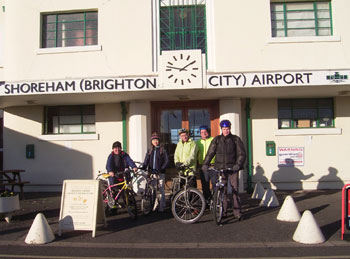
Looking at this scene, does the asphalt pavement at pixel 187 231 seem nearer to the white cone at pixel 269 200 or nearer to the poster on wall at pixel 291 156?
the white cone at pixel 269 200

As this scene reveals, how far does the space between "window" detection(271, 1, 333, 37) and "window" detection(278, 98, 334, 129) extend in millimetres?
2023

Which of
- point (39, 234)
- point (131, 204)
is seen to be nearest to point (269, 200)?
point (131, 204)

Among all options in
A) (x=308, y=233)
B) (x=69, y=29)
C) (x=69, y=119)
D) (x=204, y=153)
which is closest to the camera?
(x=308, y=233)

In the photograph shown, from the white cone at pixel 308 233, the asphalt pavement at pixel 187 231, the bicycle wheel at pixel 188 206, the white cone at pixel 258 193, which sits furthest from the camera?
the white cone at pixel 258 193

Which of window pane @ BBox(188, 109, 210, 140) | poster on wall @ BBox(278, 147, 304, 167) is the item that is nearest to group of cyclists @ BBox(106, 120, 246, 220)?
window pane @ BBox(188, 109, 210, 140)

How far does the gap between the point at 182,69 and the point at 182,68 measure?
3cm

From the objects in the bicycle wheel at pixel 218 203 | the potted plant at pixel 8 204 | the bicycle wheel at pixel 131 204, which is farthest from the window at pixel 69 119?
the bicycle wheel at pixel 218 203

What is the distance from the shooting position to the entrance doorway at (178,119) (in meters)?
9.48

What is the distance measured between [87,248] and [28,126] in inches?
244

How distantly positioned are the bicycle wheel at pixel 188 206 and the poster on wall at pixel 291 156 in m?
4.26

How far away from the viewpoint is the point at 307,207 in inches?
283

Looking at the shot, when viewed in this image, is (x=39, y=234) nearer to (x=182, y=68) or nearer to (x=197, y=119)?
(x=182, y=68)

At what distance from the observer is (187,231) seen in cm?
552

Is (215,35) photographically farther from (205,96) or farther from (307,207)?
(307,207)
